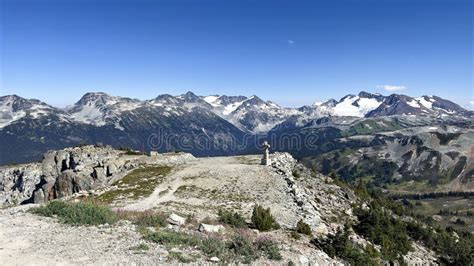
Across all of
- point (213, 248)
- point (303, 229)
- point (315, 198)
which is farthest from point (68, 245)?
point (315, 198)

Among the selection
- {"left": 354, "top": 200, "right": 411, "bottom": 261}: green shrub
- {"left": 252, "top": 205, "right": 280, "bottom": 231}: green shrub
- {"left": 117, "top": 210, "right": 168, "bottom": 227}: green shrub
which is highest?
{"left": 117, "top": 210, "right": 168, "bottom": 227}: green shrub

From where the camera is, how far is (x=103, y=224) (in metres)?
28.5

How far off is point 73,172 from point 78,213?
133ft

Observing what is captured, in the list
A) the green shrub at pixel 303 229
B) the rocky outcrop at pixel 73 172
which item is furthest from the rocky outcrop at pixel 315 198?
the rocky outcrop at pixel 73 172

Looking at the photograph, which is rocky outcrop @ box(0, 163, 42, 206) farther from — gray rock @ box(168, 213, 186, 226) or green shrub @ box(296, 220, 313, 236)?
green shrub @ box(296, 220, 313, 236)

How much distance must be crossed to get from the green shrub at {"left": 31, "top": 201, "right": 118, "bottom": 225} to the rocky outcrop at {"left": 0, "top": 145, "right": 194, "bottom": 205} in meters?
24.7

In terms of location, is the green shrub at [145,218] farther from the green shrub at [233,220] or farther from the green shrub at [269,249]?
the green shrub at [269,249]

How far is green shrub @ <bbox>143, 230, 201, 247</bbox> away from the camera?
2469 cm

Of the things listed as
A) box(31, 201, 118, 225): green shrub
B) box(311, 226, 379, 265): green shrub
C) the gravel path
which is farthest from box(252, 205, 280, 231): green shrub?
box(31, 201, 118, 225): green shrub

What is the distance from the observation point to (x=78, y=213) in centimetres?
2980

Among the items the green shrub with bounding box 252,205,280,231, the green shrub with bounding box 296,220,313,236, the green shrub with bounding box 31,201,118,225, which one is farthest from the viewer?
the green shrub with bounding box 296,220,313,236

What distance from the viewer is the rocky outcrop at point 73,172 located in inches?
2532

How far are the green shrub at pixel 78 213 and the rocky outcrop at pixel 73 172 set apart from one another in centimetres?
2470

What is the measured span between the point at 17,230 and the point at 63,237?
4099 mm
